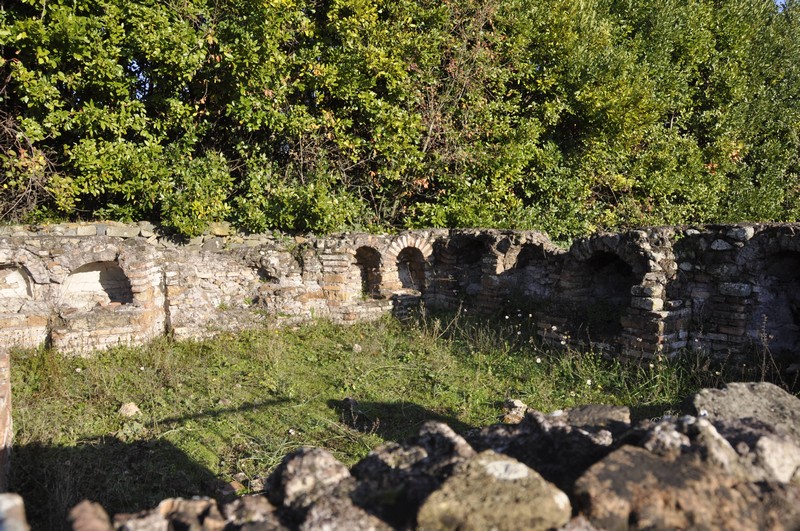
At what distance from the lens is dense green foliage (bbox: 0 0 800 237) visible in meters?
8.27

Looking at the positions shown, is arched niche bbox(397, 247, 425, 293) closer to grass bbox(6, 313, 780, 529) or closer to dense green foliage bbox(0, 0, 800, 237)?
dense green foliage bbox(0, 0, 800, 237)

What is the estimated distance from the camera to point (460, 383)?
6.83 metres

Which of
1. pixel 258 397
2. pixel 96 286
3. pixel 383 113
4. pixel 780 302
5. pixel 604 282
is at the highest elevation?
pixel 383 113

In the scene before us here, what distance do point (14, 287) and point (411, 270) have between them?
620 cm

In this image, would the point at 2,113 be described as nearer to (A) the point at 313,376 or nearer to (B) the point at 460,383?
(A) the point at 313,376

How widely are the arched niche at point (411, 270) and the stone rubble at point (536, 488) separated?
7.48 metres

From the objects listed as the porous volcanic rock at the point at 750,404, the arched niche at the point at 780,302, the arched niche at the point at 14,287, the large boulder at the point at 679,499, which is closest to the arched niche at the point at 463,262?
the arched niche at the point at 780,302

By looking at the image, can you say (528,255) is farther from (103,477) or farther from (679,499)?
(679,499)

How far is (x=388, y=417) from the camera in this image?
6016 millimetres

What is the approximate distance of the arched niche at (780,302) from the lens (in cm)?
703

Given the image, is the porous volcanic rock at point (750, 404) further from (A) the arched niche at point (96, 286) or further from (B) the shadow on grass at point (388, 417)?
(A) the arched niche at point (96, 286)

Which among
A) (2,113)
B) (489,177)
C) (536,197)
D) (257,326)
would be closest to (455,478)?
(257,326)

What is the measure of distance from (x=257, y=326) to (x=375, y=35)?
5.53 metres

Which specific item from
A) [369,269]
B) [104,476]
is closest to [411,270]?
[369,269]
